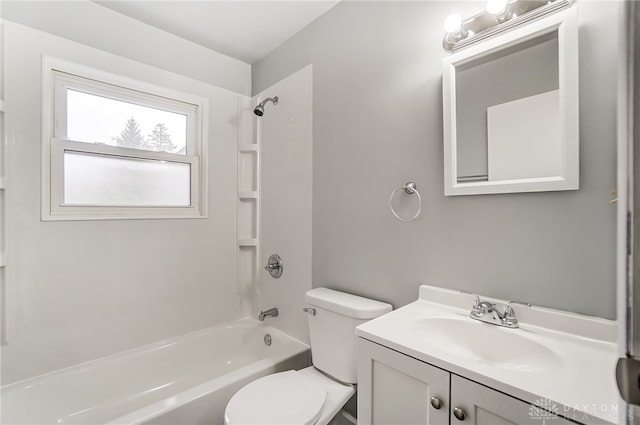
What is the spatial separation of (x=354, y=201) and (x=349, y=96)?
23.7 inches

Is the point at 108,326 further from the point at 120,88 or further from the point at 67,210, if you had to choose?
the point at 120,88

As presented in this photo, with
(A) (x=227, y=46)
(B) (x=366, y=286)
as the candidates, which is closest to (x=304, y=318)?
(B) (x=366, y=286)

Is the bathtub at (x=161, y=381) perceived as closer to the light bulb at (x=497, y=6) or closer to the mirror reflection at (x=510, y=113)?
the mirror reflection at (x=510, y=113)

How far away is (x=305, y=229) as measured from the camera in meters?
1.90

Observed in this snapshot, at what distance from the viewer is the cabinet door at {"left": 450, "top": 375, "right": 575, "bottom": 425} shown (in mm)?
646

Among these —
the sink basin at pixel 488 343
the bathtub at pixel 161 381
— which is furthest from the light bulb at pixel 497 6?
the bathtub at pixel 161 381

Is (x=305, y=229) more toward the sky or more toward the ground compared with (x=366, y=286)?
more toward the sky

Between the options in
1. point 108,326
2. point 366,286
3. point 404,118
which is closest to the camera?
point 404,118

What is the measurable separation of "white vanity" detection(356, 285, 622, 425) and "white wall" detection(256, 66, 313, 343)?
93 centimetres

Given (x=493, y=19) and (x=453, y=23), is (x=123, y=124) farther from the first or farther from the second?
(x=493, y=19)

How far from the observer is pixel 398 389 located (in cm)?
90

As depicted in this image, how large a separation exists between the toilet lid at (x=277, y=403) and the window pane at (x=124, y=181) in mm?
1400

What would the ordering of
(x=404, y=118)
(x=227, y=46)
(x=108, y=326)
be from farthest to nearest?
(x=227, y=46) → (x=108, y=326) → (x=404, y=118)

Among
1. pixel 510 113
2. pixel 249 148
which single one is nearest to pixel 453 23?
pixel 510 113
